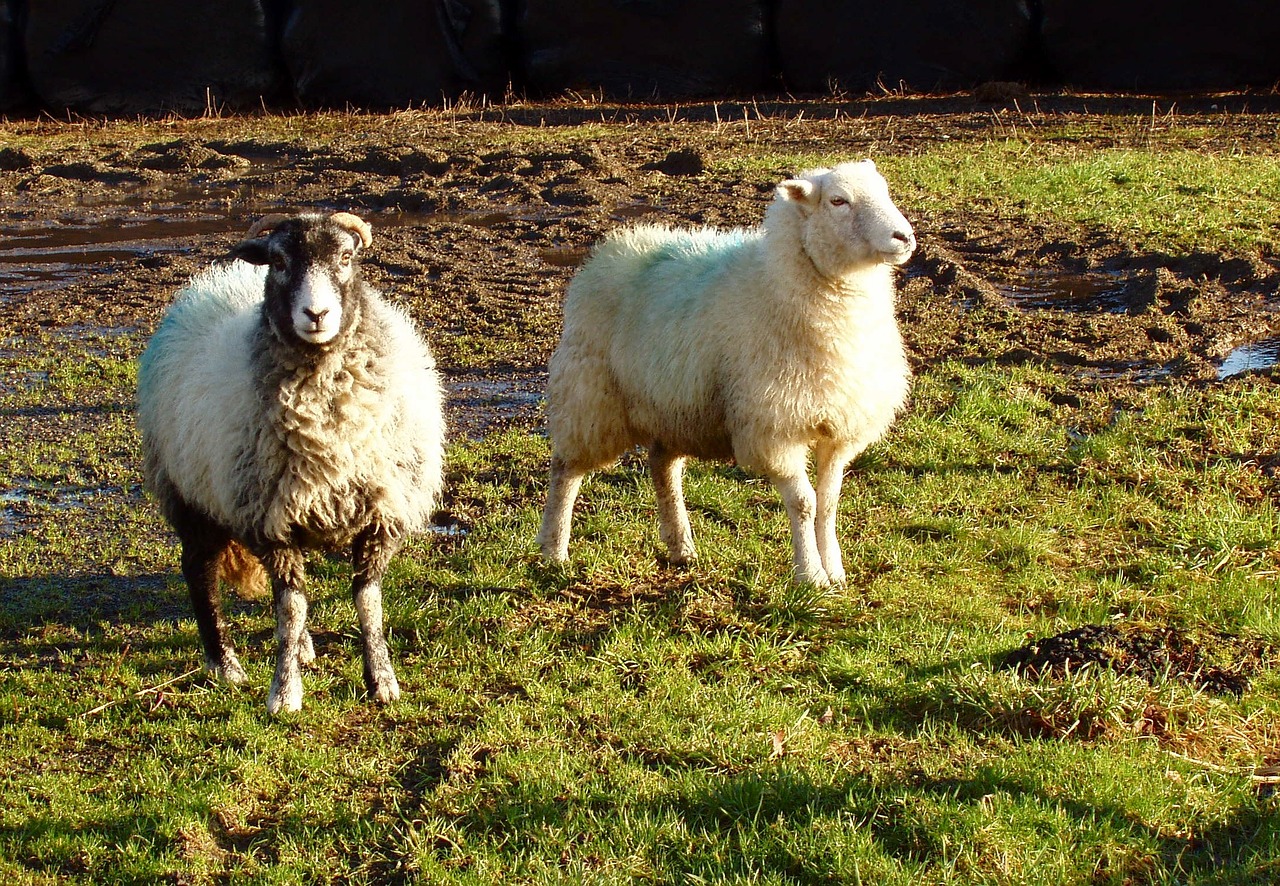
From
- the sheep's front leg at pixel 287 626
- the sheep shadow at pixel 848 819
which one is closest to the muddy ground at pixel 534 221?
the sheep's front leg at pixel 287 626

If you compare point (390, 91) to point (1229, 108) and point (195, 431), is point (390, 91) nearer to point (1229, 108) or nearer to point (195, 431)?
point (1229, 108)

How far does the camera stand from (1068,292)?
29.8 ft

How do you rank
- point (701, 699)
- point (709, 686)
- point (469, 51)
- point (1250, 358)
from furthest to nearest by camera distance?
point (469, 51) → point (1250, 358) → point (709, 686) → point (701, 699)

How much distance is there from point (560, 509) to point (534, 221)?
615 centimetres

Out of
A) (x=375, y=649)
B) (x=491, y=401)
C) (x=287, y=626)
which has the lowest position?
(x=375, y=649)

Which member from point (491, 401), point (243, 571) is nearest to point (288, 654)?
point (243, 571)

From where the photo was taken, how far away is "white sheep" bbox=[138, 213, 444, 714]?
4473mm

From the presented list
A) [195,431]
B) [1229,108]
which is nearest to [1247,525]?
[195,431]

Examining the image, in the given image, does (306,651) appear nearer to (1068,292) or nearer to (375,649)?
(375,649)

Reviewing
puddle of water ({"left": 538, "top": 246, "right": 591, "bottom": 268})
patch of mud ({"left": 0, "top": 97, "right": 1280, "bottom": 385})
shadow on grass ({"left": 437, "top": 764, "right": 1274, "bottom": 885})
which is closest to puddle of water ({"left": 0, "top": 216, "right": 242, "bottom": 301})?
patch of mud ({"left": 0, "top": 97, "right": 1280, "bottom": 385})

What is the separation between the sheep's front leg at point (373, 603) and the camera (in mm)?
4645

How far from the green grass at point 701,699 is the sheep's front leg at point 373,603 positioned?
11cm

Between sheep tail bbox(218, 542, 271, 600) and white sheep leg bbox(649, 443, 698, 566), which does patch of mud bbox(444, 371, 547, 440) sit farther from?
sheep tail bbox(218, 542, 271, 600)

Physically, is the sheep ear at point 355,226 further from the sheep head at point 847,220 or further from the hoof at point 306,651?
the sheep head at point 847,220
